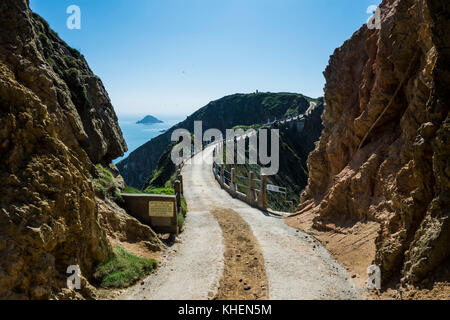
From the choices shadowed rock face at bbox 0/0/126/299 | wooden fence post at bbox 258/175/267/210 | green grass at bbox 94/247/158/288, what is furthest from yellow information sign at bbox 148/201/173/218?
wooden fence post at bbox 258/175/267/210

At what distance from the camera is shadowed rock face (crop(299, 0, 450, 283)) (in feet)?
20.3

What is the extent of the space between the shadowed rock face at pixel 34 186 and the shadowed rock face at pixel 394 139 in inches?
283

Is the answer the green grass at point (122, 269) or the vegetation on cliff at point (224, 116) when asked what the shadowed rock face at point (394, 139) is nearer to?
the green grass at point (122, 269)

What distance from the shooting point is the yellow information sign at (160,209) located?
10836 mm

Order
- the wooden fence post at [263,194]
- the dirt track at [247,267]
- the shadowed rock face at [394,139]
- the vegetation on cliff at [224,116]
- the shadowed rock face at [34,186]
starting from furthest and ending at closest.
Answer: the vegetation on cliff at [224,116]
the wooden fence post at [263,194]
the dirt track at [247,267]
the shadowed rock face at [394,139]
the shadowed rock face at [34,186]

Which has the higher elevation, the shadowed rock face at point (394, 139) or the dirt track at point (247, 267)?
the shadowed rock face at point (394, 139)

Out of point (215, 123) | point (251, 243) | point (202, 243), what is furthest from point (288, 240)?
point (215, 123)

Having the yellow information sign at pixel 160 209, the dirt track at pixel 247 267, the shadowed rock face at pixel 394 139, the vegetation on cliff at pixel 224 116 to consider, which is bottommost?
the dirt track at pixel 247 267

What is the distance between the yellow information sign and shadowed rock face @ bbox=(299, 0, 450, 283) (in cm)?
575

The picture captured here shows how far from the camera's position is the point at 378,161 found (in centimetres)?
990

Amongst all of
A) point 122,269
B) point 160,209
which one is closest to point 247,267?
point 122,269

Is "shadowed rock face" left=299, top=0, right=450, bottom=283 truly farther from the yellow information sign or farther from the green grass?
the green grass

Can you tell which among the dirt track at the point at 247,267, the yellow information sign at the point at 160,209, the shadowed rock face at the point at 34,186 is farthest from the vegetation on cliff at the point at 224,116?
the shadowed rock face at the point at 34,186
